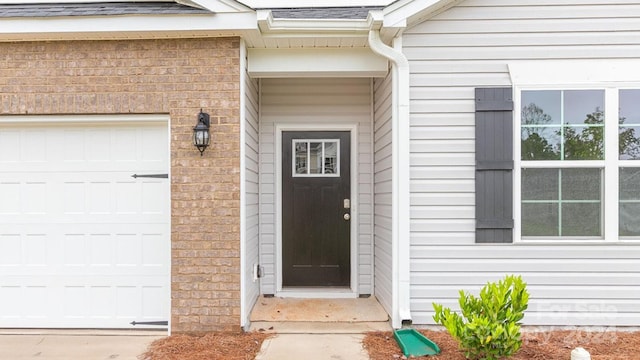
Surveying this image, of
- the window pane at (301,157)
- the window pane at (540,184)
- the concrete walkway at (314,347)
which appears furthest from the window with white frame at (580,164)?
the window pane at (301,157)

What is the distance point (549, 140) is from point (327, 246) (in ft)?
8.24

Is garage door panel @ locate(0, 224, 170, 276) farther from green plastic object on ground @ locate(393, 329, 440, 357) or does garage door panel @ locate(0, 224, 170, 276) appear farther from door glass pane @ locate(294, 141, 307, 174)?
green plastic object on ground @ locate(393, 329, 440, 357)

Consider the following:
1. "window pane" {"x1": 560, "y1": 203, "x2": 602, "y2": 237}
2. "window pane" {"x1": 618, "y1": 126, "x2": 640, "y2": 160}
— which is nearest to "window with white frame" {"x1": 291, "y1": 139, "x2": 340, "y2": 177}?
"window pane" {"x1": 560, "y1": 203, "x2": 602, "y2": 237}

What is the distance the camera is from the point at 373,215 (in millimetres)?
4492

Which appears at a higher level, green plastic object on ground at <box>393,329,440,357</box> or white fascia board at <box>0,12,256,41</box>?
white fascia board at <box>0,12,256,41</box>

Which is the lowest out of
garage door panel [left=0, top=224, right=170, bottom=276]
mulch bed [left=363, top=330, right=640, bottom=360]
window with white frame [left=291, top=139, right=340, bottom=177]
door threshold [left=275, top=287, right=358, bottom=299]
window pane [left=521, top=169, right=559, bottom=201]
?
mulch bed [left=363, top=330, right=640, bottom=360]

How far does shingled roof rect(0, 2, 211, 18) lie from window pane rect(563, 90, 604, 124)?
3.28 m

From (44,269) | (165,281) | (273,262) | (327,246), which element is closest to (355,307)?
(327,246)

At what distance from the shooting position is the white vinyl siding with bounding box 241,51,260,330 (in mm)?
3711

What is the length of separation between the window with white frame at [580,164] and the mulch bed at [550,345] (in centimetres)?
86

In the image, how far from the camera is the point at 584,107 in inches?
138

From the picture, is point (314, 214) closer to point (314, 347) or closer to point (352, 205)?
point (352, 205)

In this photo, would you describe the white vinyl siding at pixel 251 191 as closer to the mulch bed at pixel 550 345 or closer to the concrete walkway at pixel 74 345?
the concrete walkway at pixel 74 345

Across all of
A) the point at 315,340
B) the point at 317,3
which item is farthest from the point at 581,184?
the point at 317,3
